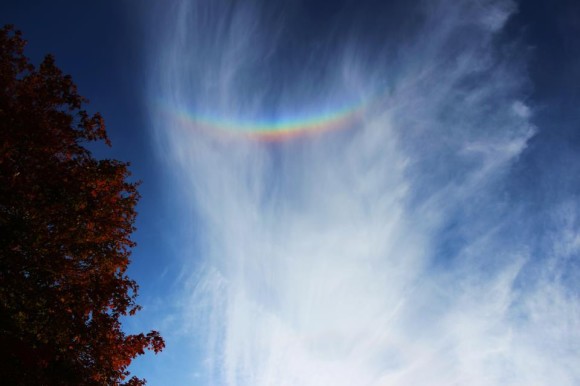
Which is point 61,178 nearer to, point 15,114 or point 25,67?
point 15,114

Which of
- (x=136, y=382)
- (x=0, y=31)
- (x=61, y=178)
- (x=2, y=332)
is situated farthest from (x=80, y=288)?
(x=0, y=31)

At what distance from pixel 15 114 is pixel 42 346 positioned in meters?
8.04

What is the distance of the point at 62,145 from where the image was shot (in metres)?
14.0

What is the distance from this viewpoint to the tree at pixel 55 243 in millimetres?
12141

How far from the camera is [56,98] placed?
14586 mm

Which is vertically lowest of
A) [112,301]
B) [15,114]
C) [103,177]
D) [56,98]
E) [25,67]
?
[112,301]

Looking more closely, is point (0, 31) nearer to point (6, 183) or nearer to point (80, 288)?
point (6, 183)

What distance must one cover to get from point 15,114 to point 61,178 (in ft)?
8.57

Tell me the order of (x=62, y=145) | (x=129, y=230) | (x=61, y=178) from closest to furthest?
(x=61, y=178) < (x=62, y=145) < (x=129, y=230)

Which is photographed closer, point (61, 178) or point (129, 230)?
point (61, 178)

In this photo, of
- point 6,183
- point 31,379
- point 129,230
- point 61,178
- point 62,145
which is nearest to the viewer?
point 31,379

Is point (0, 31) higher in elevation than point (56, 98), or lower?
higher

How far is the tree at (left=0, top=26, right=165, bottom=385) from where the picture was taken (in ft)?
39.8

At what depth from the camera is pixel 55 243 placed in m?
12.9
